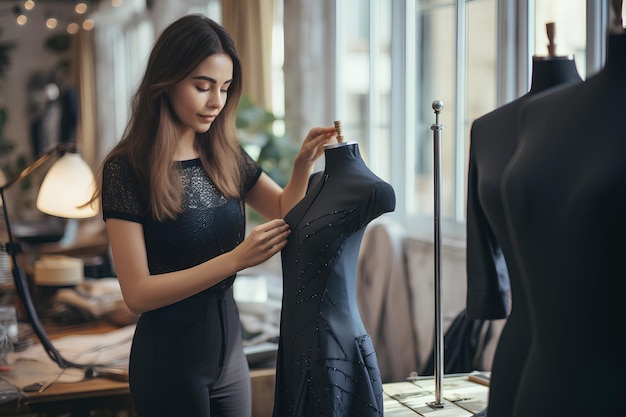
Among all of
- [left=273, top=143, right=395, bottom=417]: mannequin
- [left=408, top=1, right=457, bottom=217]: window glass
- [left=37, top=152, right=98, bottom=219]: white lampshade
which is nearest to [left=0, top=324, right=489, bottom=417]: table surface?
[left=273, top=143, right=395, bottom=417]: mannequin

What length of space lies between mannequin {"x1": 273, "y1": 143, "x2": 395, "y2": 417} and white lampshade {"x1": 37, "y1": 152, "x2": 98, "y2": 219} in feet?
4.75

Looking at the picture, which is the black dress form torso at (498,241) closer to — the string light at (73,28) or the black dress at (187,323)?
the black dress at (187,323)

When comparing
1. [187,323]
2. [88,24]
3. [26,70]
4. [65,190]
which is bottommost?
[187,323]

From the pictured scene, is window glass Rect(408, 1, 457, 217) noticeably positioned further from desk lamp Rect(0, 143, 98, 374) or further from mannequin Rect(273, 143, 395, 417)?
mannequin Rect(273, 143, 395, 417)

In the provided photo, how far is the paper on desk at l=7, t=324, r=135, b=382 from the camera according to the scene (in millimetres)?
2881

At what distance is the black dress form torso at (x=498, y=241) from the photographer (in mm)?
1239

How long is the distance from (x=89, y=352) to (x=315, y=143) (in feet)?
5.20

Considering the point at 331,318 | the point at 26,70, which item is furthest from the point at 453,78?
the point at 26,70

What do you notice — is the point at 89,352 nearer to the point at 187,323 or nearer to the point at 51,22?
the point at 187,323

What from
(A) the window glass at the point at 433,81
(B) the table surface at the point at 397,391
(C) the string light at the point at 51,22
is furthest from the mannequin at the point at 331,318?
(C) the string light at the point at 51,22

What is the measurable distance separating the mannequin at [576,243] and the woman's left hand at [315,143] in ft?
2.77

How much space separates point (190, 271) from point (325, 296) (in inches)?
14.5

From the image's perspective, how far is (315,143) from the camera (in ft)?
6.46

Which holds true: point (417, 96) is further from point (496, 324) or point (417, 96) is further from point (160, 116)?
point (160, 116)
